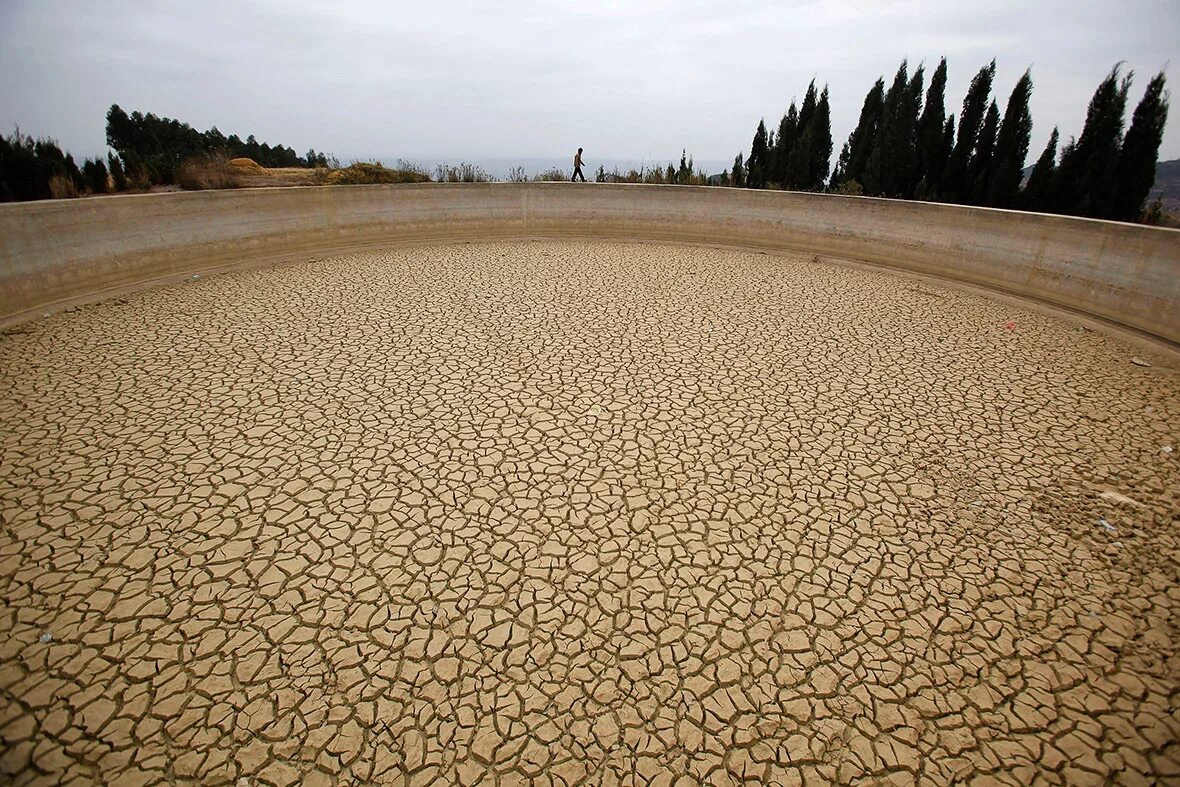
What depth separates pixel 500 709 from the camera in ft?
8.98

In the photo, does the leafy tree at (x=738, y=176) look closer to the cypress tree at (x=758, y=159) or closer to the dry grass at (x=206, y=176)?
the cypress tree at (x=758, y=159)

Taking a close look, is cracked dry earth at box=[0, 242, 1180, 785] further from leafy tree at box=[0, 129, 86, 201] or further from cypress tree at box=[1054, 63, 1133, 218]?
cypress tree at box=[1054, 63, 1133, 218]

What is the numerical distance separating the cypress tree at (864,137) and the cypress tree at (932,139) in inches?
64.1

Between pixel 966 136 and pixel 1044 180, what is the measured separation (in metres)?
2.28

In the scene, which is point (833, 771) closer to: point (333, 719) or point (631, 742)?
point (631, 742)

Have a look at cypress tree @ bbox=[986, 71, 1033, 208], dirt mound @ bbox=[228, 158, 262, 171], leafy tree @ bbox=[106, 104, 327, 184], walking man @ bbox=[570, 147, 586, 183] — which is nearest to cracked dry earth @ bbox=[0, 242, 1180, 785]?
cypress tree @ bbox=[986, 71, 1033, 208]

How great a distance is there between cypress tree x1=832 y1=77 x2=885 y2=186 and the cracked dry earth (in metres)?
11.2

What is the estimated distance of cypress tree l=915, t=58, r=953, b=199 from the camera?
42.7ft

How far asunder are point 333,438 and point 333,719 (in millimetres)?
2770

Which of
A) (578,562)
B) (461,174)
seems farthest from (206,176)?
(578,562)

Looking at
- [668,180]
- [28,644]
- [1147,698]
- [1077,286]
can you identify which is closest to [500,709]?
[28,644]

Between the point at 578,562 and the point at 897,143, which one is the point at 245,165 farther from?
the point at 897,143

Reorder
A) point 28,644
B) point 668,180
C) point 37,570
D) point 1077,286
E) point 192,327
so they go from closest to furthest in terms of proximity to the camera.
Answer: point 28,644 < point 37,570 < point 192,327 < point 1077,286 < point 668,180

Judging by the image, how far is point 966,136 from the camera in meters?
12.8
